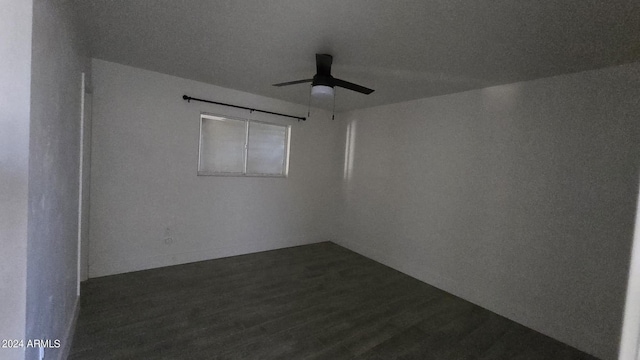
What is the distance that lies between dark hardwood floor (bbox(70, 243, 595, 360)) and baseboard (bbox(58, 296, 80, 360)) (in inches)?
1.7

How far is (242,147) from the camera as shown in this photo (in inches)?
154

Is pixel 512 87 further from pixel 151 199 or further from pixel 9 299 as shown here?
pixel 151 199

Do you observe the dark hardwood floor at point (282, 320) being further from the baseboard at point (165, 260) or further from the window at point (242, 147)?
the window at point (242, 147)

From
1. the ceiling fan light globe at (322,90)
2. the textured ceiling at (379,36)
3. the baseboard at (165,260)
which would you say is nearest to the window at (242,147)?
the textured ceiling at (379,36)

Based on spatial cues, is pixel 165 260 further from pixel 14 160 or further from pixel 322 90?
pixel 322 90

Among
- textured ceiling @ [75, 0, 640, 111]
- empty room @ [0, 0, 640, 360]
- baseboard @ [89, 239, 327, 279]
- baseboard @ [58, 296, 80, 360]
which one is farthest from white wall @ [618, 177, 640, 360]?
baseboard @ [89, 239, 327, 279]

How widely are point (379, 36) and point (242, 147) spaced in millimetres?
2557

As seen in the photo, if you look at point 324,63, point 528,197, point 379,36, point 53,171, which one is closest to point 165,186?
point 53,171

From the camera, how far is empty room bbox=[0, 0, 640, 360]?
1.49m

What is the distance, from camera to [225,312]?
243 cm

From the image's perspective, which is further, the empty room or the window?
the window

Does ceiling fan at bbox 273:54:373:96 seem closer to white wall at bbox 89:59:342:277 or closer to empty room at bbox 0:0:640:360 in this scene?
empty room at bbox 0:0:640:360

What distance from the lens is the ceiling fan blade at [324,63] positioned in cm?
228

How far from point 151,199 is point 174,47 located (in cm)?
178
